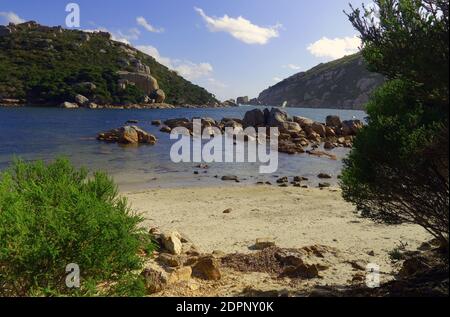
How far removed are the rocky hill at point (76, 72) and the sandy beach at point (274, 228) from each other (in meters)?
91.2

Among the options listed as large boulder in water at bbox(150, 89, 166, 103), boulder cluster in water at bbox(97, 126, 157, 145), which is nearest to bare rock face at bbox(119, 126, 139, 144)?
boulder cluster in water at bbox(97, 126, 157, 145)

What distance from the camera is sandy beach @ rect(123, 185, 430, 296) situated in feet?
36.5

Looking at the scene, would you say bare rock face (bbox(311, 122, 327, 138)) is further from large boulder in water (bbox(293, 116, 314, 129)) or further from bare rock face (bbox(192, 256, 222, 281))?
bare rock face (bbox(192, 256, 222, 281))

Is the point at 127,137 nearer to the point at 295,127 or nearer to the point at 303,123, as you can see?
the point at 295,127

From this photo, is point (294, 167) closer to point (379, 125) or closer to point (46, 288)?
point (379, 125)

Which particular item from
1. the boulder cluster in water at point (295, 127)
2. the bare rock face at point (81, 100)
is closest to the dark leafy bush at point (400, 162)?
the boulder cluster in water at point (295, 127)

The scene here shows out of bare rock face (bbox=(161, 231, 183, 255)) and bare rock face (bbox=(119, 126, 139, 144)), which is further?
bare rock face (bbox=(119, 126, 139, 144))

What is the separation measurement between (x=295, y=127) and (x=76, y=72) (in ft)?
266

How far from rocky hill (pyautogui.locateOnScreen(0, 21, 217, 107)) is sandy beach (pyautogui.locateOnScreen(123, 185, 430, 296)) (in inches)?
3591

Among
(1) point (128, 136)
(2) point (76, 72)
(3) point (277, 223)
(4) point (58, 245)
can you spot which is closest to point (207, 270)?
(4) point (58, 245)

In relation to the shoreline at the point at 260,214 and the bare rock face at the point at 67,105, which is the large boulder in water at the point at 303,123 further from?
the bare rock face at the point at 67,105
